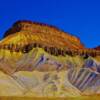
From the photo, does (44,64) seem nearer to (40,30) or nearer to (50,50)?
(50,50)

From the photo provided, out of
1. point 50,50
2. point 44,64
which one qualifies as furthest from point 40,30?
point 44,64

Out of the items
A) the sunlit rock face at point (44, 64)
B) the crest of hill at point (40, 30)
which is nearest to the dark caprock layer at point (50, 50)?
the sunlit rock face at point (44, 64)

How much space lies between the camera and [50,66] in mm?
105688

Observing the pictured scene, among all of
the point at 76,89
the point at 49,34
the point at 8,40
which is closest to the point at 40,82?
the point at 76,89

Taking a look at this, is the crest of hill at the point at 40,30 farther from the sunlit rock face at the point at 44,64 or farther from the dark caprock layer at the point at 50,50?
the dark caprock layer at the point at 50,50

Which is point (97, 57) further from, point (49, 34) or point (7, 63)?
point (7, 63)

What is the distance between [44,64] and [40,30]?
32.3m

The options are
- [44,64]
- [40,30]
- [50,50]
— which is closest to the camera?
[44,64]

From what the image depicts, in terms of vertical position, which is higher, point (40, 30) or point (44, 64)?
point (40, 30)

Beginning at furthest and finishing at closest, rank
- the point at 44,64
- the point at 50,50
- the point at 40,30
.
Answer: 1. the point at 40,30
2. the point at 50,50
3. the point at 44,64

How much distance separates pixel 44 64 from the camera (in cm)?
10569

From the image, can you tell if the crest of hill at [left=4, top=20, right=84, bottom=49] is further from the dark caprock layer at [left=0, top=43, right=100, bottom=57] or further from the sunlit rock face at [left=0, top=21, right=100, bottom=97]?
the dark caprock layer at [left=0, top=43, right=100, bottom=57]

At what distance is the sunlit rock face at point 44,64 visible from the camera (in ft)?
283

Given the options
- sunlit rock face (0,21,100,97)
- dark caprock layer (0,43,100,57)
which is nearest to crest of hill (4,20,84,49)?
sunlit rock face (0,21,100,97)
